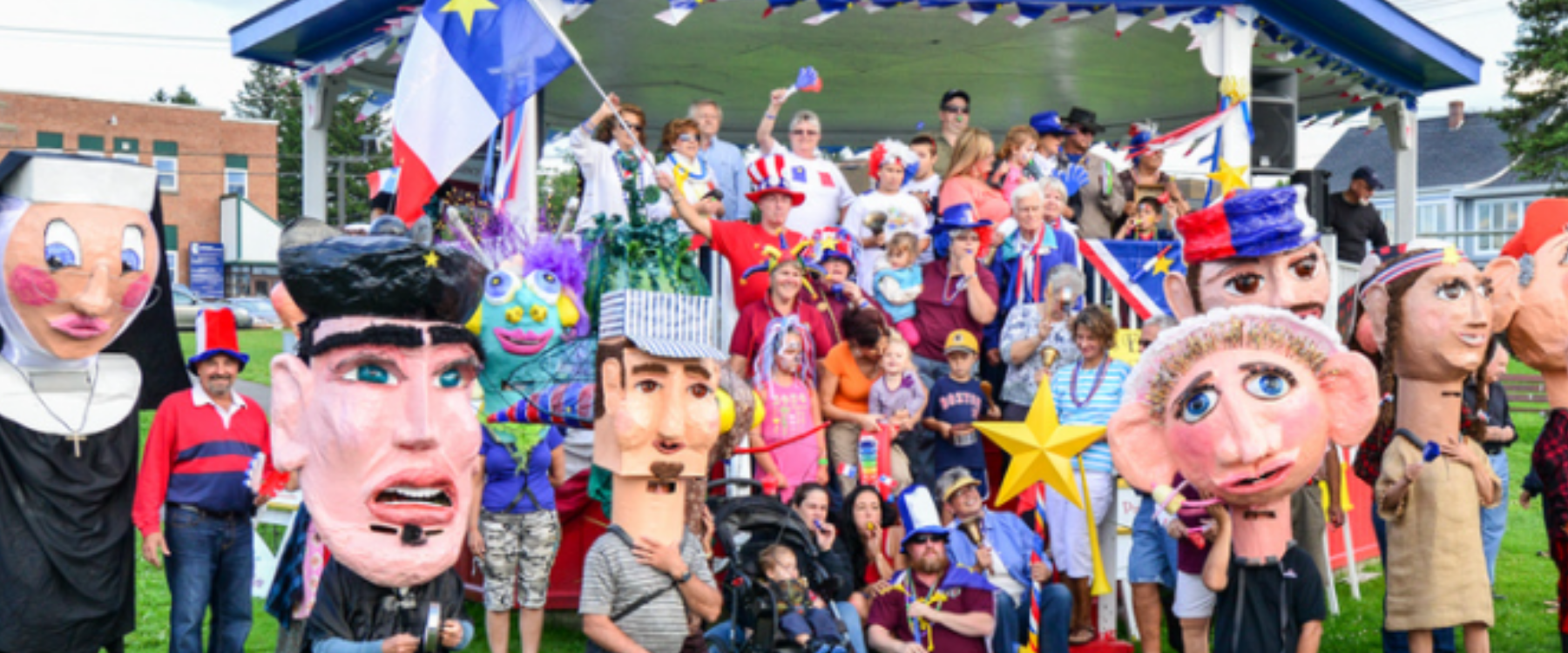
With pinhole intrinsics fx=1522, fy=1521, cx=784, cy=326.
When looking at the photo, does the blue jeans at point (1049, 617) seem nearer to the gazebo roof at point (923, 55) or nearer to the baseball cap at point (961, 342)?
the baseball cap at point (961, 342)

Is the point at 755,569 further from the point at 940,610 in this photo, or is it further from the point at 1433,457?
the point at 1433,457

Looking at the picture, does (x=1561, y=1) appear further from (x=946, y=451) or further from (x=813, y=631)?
(x=813, y=631)

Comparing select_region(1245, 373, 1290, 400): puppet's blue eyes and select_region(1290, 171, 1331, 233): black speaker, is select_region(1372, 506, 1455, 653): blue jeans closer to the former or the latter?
select_region(1245, 373, 1290, 400): puppet's blue eyes

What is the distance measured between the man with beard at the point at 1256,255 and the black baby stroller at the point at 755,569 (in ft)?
5.95

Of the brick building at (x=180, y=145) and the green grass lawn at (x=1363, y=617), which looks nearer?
the green grass lawn at (x=1363, y=617)

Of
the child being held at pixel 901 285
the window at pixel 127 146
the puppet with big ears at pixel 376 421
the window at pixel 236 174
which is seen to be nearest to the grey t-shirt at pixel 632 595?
the puppet with big ears at pixel 376 421

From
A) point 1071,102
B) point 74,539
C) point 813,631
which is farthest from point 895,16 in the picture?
point 74,539

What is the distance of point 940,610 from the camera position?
244 inches

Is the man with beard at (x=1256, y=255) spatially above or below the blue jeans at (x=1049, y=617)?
above

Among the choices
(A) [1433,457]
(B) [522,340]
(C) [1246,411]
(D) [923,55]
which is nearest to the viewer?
(C) [1246,411]

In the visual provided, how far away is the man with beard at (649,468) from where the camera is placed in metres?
5.10

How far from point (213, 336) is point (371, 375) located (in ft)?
8.32

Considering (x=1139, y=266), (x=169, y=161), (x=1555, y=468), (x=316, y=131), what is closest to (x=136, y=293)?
(x=1139, y=266)

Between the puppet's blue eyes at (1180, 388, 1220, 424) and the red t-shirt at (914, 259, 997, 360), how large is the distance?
9.10 ft
